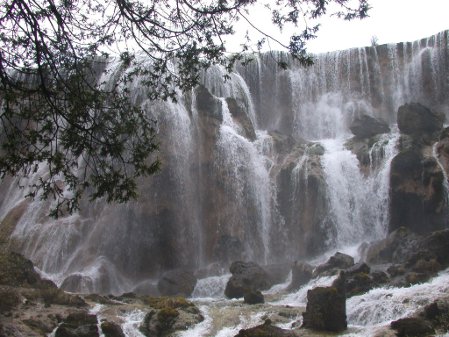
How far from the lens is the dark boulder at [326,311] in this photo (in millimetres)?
12719

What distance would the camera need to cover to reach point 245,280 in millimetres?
19344

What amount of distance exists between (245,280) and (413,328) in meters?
8.85

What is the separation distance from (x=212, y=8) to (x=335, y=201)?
17.7 m

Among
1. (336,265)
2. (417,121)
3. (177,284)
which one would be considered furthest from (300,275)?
(417,121)

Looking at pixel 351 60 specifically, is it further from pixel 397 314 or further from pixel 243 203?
pixel 397 314

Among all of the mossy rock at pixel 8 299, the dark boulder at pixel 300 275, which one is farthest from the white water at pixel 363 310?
the mossy rock at pixel 8 299

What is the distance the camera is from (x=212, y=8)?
923 cm

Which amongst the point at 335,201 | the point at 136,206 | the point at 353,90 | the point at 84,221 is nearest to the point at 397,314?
the point at 335,201

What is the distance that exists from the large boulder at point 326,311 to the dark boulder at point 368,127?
17774mm

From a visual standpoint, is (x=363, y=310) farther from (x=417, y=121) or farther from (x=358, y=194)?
(x=417, y=121)

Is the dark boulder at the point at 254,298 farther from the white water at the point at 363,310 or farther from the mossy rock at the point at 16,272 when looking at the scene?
the mossy rock at the point at 16,272

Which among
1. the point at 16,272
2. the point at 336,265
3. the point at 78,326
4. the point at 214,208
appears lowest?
the point at 78,326

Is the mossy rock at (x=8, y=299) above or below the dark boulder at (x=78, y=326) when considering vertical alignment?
above

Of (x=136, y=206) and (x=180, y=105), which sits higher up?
(x=180, y=105)
